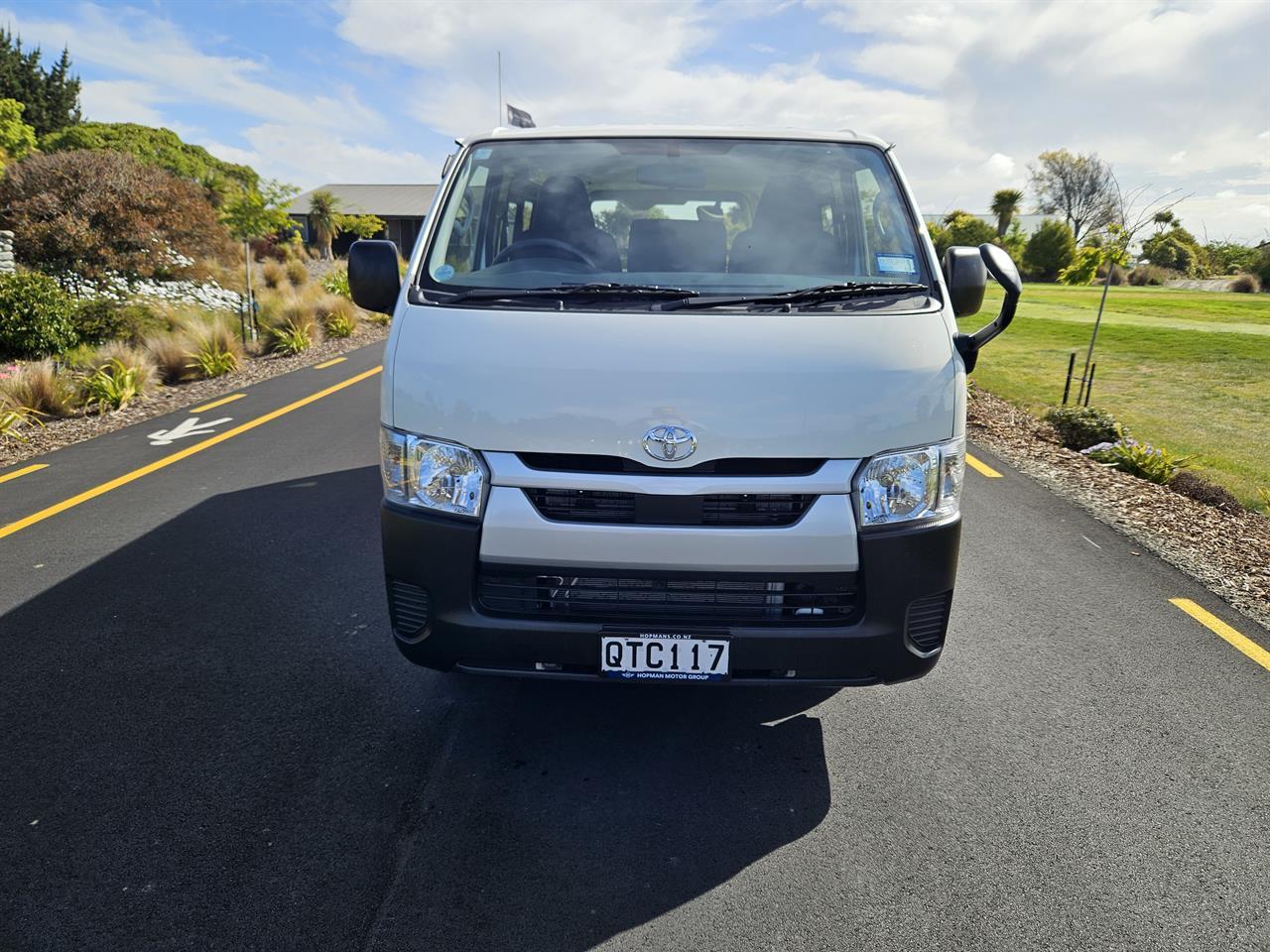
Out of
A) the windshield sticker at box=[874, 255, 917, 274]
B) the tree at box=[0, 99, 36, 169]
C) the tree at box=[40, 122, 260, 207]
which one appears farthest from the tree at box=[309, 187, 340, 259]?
the windshield sticker at box=[874, 255, 917, 274]

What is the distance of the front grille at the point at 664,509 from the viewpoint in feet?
8.96

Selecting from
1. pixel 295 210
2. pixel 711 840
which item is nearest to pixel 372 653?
pixel 711 840

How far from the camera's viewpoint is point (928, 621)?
113 inches

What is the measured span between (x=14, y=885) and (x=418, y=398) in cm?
179

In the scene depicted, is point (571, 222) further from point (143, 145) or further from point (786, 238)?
point (143, 145)

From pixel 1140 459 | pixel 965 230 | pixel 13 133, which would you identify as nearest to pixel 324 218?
pixel 13 133

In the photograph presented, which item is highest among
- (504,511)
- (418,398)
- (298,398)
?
(418,398)

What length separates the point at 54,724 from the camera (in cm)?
333

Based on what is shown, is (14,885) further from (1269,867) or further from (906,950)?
(1269,867)

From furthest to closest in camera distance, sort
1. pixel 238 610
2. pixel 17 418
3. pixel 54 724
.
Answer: pixel 17 418 < pixel 238 610 < pixel 54 724

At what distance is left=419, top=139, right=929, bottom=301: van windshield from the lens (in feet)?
11.1

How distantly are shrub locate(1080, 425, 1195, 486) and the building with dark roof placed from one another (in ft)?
154

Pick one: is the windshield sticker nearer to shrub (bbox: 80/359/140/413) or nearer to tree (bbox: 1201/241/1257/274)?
shrub (bbox: 80/359/140/413)

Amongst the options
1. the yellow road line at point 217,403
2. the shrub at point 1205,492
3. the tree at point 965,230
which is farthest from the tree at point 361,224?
the shrub at point 1205,492
